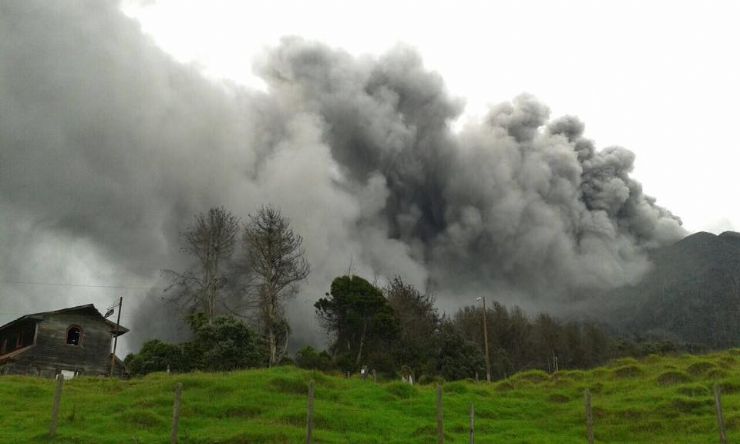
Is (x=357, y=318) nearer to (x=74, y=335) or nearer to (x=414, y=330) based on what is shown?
(x=414, y=330)

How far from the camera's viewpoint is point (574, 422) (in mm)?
27219

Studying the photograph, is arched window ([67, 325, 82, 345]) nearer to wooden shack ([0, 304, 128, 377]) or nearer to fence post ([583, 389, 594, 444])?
wooden shack ([0, 304, 128, 377])

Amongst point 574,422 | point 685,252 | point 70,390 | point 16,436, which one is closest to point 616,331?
point 685,252

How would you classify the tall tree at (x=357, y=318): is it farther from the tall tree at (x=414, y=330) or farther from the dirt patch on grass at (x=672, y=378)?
the dirt patch on grass at (x=672, y=378)

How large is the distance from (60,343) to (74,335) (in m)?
1.48

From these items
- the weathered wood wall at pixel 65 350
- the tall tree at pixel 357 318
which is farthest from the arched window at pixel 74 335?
the tall tree at pixel 357 318

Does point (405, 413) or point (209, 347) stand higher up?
point (209, 347)

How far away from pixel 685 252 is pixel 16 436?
155 m

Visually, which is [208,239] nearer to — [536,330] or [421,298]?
[421,298]

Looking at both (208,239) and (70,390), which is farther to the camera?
(208,239)

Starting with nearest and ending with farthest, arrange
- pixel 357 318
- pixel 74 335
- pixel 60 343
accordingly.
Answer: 1. pixel 60 343
2. pixel 74 335
3. pixel 357 318

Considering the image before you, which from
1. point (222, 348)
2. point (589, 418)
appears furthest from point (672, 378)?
point (222, 348)

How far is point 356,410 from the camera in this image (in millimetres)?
26469

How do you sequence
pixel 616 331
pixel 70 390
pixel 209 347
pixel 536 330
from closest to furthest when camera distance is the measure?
pixel 70 390 < pixel 209 347 < pixel 536 330 < pixel 616 331
